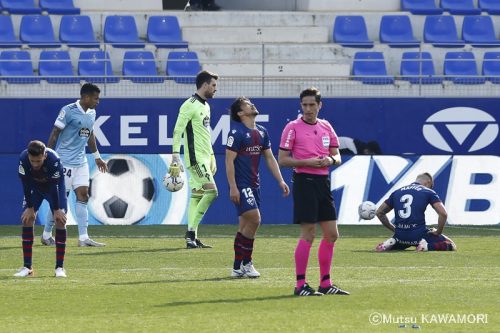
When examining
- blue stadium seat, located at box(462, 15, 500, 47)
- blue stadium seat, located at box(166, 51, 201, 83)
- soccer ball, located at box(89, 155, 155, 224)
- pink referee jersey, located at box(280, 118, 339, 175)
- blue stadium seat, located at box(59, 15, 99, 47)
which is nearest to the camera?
pink referee jersey, located at box(280, 118, 339, 175)

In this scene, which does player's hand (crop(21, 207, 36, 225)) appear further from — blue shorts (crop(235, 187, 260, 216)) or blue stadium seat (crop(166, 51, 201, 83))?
blue stadium seat (crop(166, 51, 201, 83))

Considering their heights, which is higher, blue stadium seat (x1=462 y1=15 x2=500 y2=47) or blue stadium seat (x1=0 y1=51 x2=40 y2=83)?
blue stadium seat (x1=462 y1=15 x2=500 y2=47)

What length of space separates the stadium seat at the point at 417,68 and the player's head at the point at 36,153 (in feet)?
50.4

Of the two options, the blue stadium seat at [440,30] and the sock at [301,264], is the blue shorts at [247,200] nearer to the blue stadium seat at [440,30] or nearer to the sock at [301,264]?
Result: the sock at [301,264]

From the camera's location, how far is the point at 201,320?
1005 centimetres

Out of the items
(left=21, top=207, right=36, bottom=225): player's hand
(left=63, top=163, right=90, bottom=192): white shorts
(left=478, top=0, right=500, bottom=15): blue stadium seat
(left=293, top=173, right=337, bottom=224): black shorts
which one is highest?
(left=478, top=0, right=500, bottom=15): blue stadium seat

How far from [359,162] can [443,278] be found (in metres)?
9.77

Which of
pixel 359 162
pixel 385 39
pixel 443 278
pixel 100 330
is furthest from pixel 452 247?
pixel 385 39

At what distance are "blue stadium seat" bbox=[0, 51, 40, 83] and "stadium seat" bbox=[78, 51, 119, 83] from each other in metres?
1.11

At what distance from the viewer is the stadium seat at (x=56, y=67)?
86.8 feet

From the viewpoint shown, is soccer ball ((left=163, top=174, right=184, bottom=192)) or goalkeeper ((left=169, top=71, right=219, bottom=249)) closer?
goalkeeper ((left=169, top=71, right=219, bottom=249))

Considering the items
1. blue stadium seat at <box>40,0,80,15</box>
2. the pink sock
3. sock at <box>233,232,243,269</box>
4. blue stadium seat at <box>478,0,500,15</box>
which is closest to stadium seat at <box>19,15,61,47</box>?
blue stadium seat at <box>40,0,80,15</box>

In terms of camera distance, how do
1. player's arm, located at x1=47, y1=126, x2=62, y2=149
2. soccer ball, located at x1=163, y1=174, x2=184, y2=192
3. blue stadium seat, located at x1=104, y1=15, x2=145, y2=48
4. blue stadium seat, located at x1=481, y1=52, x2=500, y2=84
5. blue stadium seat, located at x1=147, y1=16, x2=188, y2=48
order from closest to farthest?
player's arm, located at x1=47, y1=126, x2=62, y2=149
soccer ball, located at x1=163, y1=174, x2=184, y2=192
blue stadium seat, located at x1=481, y1=52, x2=500, y2=84
blue stadium seat, located at x1=104, y1=15, x2=145, y2=48
blue stadium seat, located at x1=147, y1=16, x2=188, y2=48

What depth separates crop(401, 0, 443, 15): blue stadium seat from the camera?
3119cm
